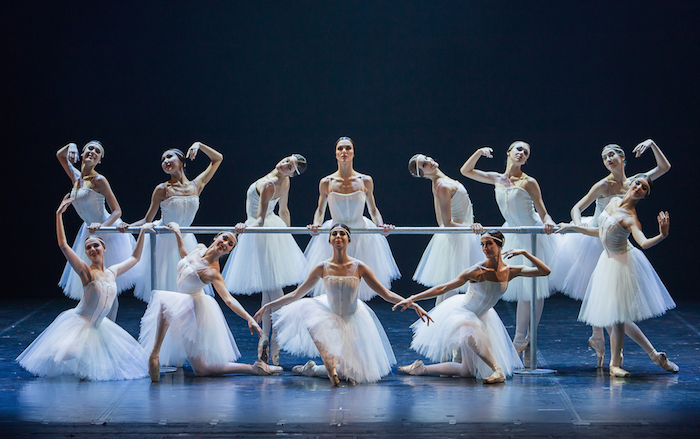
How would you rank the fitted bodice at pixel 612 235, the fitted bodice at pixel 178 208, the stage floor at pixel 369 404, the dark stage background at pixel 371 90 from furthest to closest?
1. the dark stage background at pixel 371 90
2. the fitted bodice at pixel 178 208
3. the fitted bodice at pixel 612 235
4. the stage floor at pixel 369 404

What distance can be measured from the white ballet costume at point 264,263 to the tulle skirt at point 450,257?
761 millimetres

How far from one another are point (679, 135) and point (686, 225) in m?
0.83

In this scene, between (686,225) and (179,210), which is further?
(686,225)

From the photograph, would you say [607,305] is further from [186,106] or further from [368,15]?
[186,106]

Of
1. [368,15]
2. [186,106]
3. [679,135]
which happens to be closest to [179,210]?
[186,106]

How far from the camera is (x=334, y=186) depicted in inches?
176

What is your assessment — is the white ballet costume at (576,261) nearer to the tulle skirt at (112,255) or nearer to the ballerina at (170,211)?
the ballerina at (170,211)

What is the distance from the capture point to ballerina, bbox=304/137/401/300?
4.39 metres

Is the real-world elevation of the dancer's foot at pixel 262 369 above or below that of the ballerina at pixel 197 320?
below

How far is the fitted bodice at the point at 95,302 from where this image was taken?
397 centimetres

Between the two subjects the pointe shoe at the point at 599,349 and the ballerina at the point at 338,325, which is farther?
the pointe shoe at the point at 599,349

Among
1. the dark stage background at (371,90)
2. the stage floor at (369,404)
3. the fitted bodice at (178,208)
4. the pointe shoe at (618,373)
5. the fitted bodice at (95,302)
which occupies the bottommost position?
the stage floor at (369,404)

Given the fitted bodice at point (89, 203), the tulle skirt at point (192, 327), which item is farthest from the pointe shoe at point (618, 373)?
the fitted bodice at point (89, 203)

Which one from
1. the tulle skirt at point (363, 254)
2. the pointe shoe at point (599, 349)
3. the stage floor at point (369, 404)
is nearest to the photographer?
the stage floor at point (369, 404)
